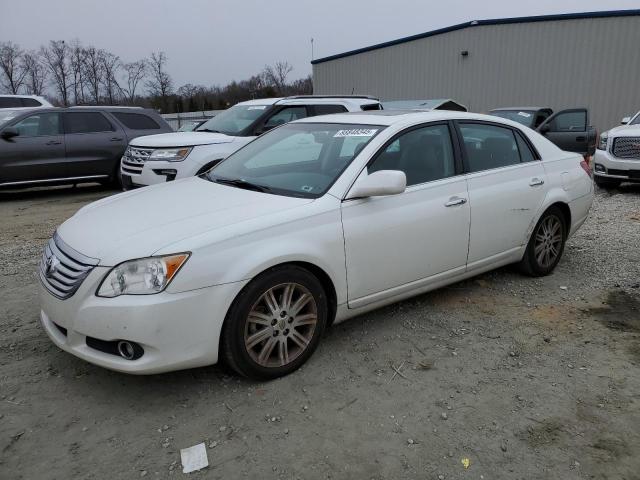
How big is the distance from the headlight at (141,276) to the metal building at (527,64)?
2029cm

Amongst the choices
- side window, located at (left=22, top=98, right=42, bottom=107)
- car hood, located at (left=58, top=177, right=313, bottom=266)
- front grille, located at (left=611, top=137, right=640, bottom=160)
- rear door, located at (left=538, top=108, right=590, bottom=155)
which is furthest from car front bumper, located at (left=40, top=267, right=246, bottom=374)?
side window, located at (left=22, top=98, right=42, bottom=107)

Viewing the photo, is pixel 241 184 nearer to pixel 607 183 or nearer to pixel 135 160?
pixel 135 160

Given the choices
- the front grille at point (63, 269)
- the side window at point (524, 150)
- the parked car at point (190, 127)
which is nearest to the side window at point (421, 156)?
the side window at point (524, 150)

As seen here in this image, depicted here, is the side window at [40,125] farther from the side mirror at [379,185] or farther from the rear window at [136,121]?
the side mirror at [379,185]

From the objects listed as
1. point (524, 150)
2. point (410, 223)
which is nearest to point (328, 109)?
point (524, 150)

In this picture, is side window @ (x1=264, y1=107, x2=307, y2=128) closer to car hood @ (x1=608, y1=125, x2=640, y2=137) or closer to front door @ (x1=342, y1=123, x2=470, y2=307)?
front door @ (x1=342, y1=123, x2=470, y2=307)

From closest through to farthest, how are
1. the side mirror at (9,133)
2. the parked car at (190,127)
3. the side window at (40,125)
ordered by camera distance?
the side mirror at (9,133) < the side window at (40,125) < the parked car at (190,127)

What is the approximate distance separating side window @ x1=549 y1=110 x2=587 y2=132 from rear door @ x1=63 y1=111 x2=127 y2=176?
994 cm

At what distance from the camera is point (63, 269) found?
9.78ft

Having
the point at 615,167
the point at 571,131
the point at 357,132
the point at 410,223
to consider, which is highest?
the point at 357,132

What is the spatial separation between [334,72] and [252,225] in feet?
96.6

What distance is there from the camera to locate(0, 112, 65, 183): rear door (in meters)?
9.27

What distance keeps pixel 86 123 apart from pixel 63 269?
8204mm

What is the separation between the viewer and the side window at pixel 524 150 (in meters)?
4.66
